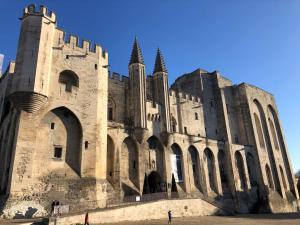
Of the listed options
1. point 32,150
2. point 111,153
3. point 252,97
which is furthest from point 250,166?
point 32,150

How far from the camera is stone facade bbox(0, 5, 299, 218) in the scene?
17.4 m

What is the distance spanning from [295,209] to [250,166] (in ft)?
31.0

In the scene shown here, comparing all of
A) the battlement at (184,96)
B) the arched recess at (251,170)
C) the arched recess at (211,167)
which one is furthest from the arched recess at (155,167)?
the arched recess at (251,170)

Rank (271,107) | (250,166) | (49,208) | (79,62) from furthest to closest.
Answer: (271,107)
(250,166)
(79,62)
(49,208)

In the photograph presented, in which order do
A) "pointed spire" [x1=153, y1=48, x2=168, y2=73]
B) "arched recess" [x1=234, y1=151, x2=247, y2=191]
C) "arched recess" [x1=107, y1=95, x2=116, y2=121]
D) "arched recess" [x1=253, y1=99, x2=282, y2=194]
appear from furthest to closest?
"arched recess" [x1=253, y1=99, x2=282, y2=194], "arched recess" [x1=234, y1=151, x2=247, y2=191], "pointed spire" [x1=153, y1=48, x2=168, y2=73], "arched recess" [x1=107, y1=95, x2=116, y2=121]

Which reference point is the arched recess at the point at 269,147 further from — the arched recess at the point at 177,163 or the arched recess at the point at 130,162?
the arched recess at the point at 130,162

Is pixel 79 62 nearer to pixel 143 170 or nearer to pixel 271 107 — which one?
pixel 143 170

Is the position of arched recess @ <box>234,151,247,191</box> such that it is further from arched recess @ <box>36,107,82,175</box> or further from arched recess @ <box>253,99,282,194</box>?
arched recess @ <box>36,107,82,175</box>

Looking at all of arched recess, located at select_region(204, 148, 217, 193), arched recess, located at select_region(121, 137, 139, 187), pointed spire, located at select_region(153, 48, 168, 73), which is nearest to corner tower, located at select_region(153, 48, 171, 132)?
pointed spire, located at select_region(153, 48, 168, 73)

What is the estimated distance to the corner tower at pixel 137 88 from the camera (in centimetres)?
2530

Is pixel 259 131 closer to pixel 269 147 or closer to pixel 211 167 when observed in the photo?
pixel 269 147

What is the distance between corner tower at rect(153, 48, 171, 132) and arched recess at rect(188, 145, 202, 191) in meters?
5.19

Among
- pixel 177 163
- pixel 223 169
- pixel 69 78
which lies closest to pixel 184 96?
pixel 177 163

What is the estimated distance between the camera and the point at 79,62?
70.6 feet
